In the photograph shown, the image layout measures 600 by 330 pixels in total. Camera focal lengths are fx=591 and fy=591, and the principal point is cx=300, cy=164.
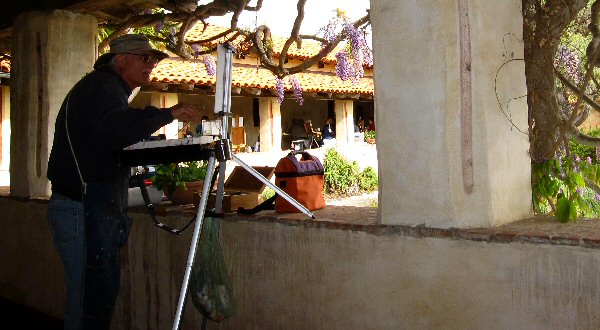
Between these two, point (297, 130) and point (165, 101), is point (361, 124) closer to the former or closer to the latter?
point (297, 130)

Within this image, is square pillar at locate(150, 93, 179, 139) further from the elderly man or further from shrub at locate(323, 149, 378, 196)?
the elderly man

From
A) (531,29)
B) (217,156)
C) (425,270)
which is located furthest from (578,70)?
(217,156)

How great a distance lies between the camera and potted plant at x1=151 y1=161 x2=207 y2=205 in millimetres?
3947

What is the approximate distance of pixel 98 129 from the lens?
8.57 feet

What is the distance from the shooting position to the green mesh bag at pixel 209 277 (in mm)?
2559

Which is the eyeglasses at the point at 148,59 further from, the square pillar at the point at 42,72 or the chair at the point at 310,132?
the chair at the point at 310,132

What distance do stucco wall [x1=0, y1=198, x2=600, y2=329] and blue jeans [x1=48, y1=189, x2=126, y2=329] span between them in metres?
0.65

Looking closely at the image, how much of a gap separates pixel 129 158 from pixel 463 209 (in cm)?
149

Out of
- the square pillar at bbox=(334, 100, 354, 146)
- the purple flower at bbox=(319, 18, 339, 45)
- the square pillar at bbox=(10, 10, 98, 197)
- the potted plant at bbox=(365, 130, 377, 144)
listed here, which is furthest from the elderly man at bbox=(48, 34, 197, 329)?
the square pillar at bbox=(334, 100, 354, 146)

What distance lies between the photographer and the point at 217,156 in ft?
8.16

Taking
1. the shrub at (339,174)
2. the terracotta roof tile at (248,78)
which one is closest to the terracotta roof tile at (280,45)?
the terracotta roof tile at (248,78)

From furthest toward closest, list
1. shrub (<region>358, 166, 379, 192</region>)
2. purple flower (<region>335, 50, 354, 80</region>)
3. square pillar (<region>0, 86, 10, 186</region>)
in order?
shrub (<region>358, 166, 379, 192</region>) < square pillar (<region>0, 86, 10, 186</region>) < purple flower (<region>335, 50, 354, 80</region>)

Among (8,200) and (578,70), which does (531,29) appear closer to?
(578,70)

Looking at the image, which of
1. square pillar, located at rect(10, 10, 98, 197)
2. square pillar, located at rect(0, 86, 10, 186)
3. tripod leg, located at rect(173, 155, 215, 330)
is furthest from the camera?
square pillar, located at rect(0, 86, 10, 186)
